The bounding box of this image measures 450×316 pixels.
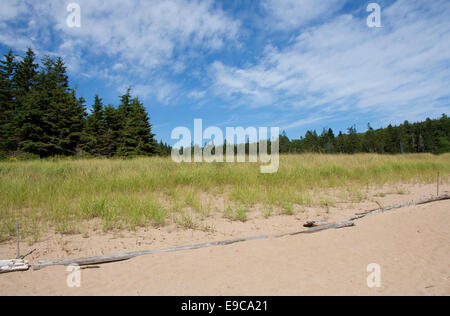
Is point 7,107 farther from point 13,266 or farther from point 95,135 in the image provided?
point 13,266

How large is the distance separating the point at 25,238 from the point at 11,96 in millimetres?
31626

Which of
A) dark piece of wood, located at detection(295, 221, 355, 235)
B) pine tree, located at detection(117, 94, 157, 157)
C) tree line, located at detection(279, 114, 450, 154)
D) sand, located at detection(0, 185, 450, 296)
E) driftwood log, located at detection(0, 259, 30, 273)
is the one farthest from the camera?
tree line, located at detection(279, 114, 450, 154)

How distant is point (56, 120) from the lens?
2184 cm

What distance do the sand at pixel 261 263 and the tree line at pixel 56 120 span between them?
71.6ft

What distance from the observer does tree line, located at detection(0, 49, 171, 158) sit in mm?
20969

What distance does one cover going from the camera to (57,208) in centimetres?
501

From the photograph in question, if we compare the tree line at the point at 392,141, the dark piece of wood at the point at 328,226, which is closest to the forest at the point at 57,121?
the dark piece of wood at the point at 328,226

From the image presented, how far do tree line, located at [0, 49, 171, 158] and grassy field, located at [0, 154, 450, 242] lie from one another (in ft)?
51.1

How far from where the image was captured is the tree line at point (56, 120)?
68.8ft

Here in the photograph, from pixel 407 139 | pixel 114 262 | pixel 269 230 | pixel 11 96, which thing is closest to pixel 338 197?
pixel 269 230

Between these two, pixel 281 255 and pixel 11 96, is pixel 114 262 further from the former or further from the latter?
pixel 11 96

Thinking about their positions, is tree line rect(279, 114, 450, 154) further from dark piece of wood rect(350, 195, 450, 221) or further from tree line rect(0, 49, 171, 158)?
dark piece of wood rect(350, 195, 450, 221)

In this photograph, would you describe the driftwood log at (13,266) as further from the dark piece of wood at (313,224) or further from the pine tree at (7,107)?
the pine tree at (7,107)

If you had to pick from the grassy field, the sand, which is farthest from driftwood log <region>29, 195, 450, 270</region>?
the grassy field
